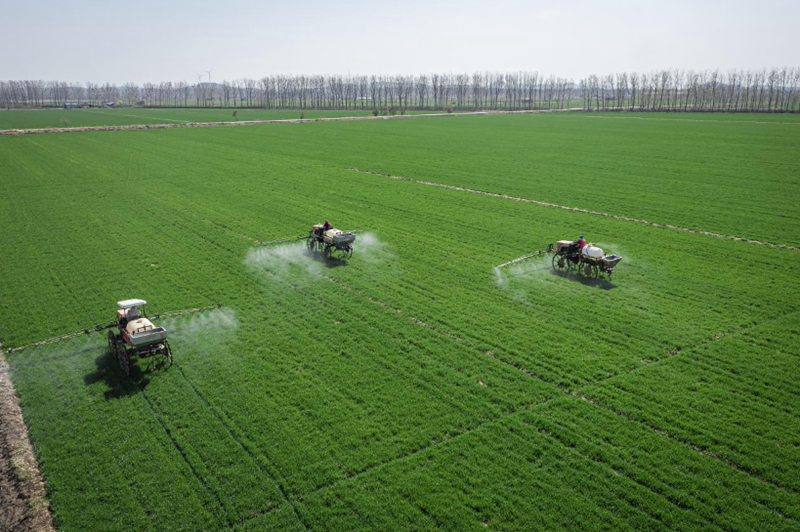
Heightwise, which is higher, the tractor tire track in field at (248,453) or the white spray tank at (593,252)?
the white spray tank at (593,252)

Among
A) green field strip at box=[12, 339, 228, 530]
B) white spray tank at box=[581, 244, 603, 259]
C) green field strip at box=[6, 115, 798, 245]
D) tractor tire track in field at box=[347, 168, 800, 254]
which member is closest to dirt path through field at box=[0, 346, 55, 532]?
green field strip at box=[12, 339, 228, 530]

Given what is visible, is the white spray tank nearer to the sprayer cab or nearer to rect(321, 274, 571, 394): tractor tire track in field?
rect(321, 274, 571, 394): tractor tire track in field

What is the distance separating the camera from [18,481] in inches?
475

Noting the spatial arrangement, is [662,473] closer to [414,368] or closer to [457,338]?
[414,368]

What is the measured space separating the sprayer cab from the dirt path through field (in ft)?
9.24

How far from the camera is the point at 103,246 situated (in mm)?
28359

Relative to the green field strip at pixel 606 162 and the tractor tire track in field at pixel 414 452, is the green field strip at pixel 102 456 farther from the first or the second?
the green field strip at pixel 606 162

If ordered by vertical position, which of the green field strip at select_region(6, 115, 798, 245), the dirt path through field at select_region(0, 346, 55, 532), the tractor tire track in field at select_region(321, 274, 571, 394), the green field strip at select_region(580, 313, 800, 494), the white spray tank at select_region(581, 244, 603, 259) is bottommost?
the dirt path through field at select_region(0, 346, 55, 532)

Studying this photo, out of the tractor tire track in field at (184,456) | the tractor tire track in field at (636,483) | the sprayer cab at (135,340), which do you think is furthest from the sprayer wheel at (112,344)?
the tractor tire track in field at (636,483)

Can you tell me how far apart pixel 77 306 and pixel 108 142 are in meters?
66.5

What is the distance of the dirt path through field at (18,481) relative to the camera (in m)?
11.0

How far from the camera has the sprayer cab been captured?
16.0 m

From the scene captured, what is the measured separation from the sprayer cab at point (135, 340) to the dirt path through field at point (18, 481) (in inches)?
111

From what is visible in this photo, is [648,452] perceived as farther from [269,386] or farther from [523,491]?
[269,386]
